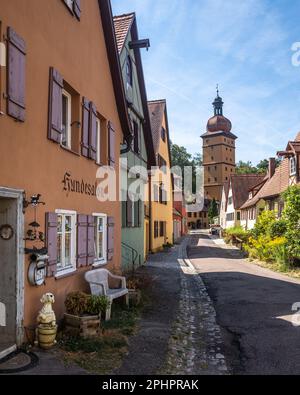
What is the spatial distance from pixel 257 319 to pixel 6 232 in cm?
585

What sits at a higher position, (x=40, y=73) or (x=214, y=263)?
(x=40, y=73)

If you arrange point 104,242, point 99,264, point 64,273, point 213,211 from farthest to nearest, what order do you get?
1. point 213,211
2. point 104,242
3. point 99,264
4. point 64,273

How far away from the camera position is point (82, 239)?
29.0 ft

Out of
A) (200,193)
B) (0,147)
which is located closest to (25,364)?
(0,147)

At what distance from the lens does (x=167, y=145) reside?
2959 centimetres

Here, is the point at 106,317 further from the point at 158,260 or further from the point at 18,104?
the point at 158,260

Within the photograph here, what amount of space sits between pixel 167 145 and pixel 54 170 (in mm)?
22464

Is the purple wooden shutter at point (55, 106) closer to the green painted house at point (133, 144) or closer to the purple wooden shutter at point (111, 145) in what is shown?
the purple wooden shutter at point (111, 145)

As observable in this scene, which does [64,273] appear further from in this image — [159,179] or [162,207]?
[162,207]

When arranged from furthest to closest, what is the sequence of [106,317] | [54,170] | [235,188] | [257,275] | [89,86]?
[235,188], [257,275], [89,86], [106,317], [54,170]

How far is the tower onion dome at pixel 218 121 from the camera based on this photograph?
87000 millimetres

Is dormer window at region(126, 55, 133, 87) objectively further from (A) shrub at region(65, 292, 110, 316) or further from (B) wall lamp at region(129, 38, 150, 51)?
(A) shrub at region(65, 292, 110, 316)

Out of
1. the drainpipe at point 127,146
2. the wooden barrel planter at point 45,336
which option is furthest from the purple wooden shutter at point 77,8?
the wooden barrel planter at point 45,336

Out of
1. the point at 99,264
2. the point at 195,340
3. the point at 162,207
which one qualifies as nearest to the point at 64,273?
the point at 99,264
